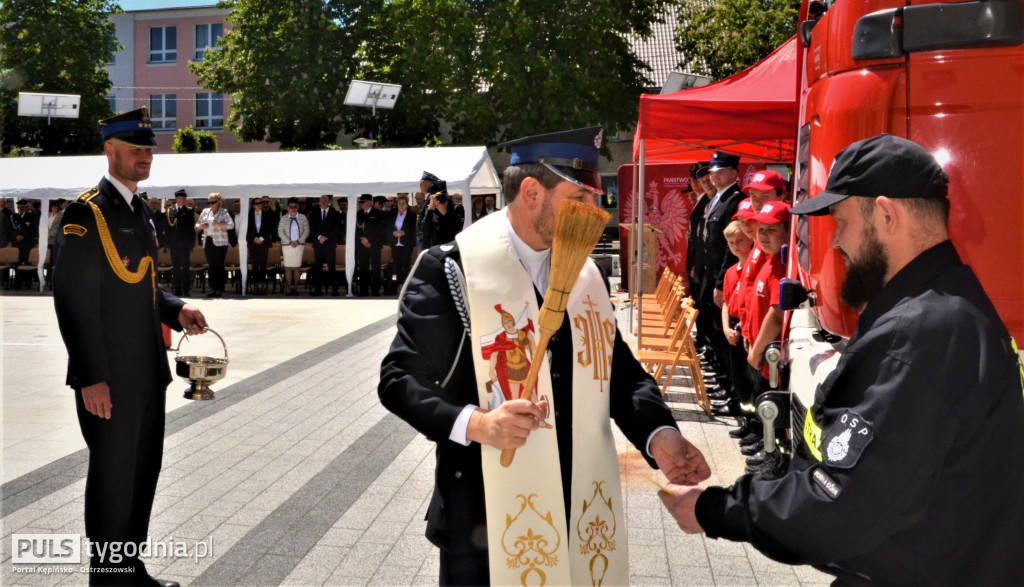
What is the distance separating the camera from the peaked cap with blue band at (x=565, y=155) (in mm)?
2625

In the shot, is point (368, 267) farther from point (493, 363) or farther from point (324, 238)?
point (493, 363)

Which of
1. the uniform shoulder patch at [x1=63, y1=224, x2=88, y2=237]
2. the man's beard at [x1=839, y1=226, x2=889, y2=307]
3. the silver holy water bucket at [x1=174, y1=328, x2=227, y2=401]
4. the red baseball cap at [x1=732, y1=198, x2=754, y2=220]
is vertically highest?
the red baseball cap at [x1=732, y1=198, x2=754, y2=220]

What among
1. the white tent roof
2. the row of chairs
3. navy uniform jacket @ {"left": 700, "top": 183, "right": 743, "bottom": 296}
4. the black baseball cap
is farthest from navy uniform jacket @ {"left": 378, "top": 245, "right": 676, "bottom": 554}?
the white tent roof

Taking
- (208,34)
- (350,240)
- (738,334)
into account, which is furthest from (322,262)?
(208,34)

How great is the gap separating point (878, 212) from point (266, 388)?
7.74 metres

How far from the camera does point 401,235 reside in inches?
741

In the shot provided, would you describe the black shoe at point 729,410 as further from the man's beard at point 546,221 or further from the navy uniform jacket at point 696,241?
the man's beard at point 546,221

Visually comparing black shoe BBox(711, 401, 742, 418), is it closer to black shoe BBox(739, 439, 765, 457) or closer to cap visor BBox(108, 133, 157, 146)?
Answer: black shoe BBox(739, 439, 765, 457)

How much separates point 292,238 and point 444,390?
17233 millimetres

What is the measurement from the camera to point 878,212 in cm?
197

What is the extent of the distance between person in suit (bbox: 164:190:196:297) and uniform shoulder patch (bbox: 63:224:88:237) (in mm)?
15329

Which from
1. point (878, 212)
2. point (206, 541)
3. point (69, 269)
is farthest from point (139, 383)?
point (878, 212)

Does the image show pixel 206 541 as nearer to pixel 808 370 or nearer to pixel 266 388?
pixel 808 370

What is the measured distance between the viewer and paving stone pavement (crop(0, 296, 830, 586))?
4.38m
